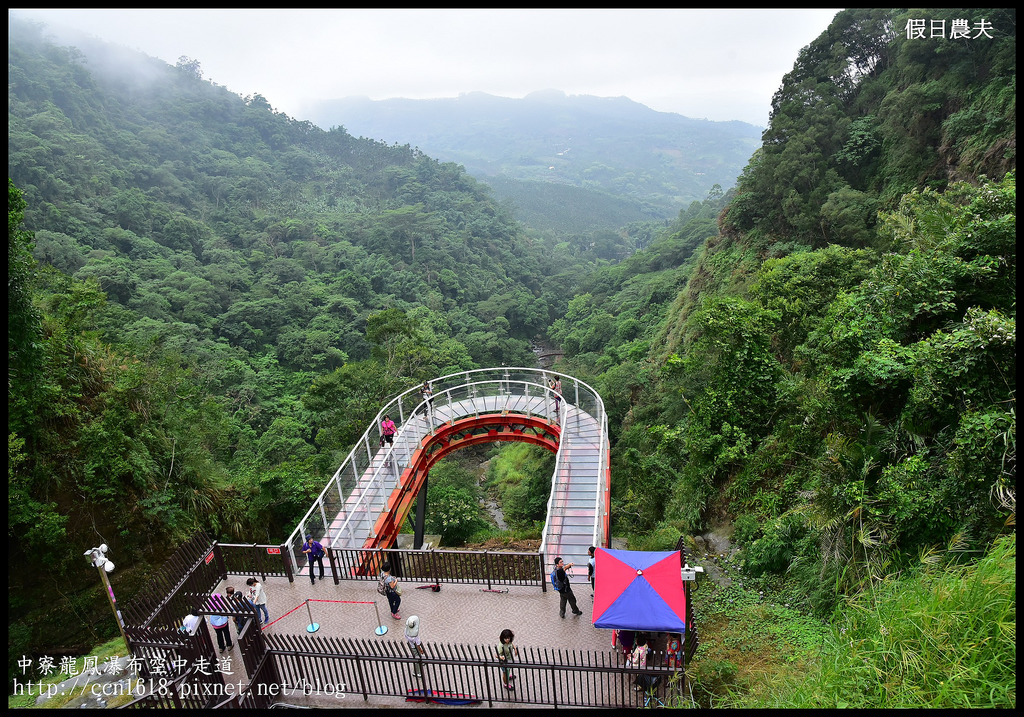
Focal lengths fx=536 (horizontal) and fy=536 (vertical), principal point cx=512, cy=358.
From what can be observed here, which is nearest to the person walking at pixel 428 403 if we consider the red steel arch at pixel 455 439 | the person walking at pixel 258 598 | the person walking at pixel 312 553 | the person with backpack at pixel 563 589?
the red steel arch at pixel 455 439

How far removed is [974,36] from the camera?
1805 centimetres

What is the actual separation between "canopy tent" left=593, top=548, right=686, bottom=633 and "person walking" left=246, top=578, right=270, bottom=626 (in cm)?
570

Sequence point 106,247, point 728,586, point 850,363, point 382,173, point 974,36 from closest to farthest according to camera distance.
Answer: point 850,363 < point 728,586 < point 974,36 < point 106,247 < point 382,173

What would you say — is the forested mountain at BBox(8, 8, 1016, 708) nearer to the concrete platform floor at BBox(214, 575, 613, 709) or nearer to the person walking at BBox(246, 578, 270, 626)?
the concrete platform floor at BBox(214, 575, 613, 709)

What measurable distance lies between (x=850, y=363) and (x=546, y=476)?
→ 16.8m

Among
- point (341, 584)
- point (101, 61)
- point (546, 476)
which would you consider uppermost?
point (101, 61)

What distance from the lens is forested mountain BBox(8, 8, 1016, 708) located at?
254 inches

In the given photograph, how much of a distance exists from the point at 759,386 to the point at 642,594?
7380 mm

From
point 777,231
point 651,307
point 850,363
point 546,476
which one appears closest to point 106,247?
point 546,476

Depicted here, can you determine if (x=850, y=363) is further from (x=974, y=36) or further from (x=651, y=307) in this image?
(x=651, y=307)

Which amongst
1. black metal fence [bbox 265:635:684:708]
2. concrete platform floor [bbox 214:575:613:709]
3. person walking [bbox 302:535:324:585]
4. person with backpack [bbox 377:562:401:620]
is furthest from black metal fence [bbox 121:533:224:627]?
person with backpack [bbox 377:562:401:620]

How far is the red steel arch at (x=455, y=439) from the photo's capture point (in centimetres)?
1444

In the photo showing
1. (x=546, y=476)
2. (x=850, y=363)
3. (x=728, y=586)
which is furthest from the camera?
(x=546, y=476)

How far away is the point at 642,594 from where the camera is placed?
284 inches
